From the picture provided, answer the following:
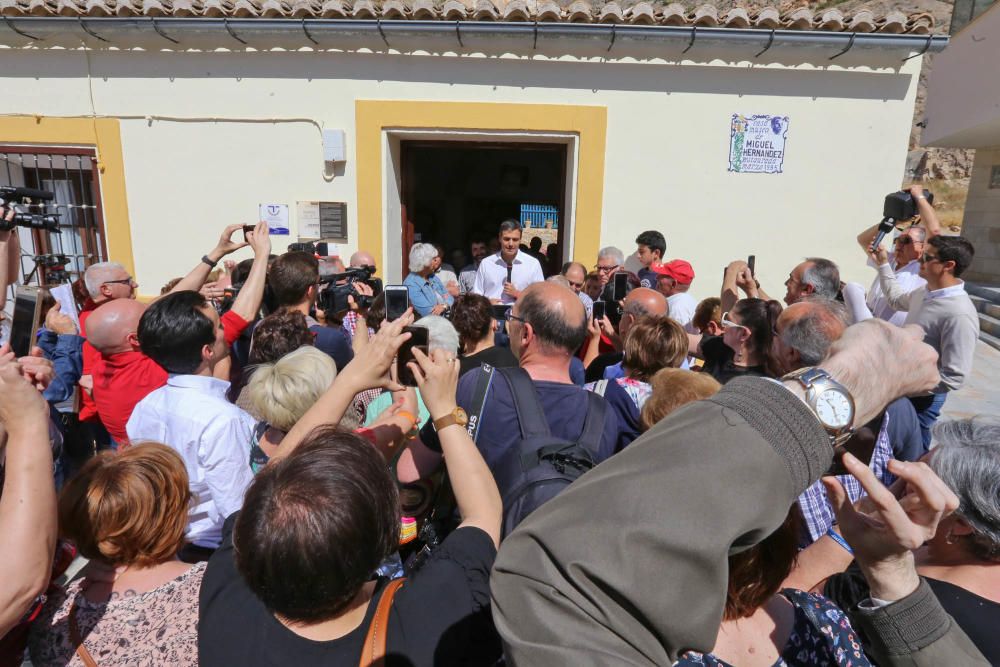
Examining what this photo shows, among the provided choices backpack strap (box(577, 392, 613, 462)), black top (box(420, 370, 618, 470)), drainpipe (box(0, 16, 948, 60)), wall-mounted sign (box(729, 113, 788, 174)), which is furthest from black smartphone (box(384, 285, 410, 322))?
wall-mounted sign (box(729, 113, 788, 174))

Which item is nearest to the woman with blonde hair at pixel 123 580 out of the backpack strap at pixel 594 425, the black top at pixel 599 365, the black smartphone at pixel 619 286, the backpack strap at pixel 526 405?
the backpack strap at pixel 526 405

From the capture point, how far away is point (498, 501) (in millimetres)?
1398

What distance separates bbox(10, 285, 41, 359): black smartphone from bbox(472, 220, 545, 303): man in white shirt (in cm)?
410

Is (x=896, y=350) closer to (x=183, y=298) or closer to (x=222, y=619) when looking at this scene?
(x=222, y=619)

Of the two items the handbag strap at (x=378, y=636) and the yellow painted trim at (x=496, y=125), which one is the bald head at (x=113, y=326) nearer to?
the handbag strap at (x=378, y=636)

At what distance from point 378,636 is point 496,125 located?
553 centimetres

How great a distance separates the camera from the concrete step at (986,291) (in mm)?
9633

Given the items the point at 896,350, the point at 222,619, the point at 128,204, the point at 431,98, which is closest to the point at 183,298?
the point at 222,619

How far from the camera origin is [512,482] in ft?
5.13

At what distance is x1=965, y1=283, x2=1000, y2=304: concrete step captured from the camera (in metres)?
9.63

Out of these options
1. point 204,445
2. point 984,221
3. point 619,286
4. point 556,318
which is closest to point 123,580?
point 204,445

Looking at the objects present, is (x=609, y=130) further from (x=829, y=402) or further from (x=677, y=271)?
(x=829, y=402)

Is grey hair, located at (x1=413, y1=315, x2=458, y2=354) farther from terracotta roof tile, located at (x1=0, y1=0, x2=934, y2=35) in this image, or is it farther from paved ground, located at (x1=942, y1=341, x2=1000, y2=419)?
paved ground, located at (x1=942, y1=341, x2=1000, y2=419)

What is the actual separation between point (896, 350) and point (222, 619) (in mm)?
1311
